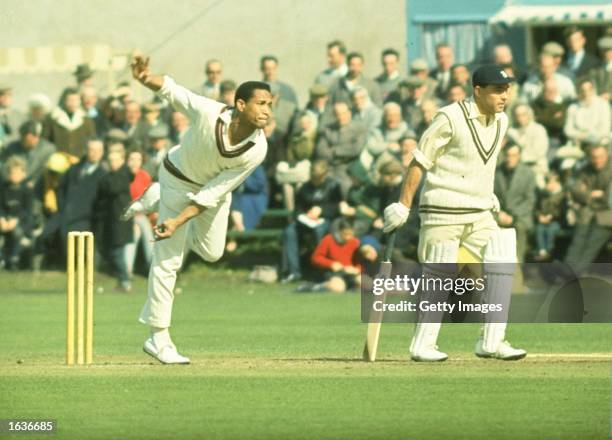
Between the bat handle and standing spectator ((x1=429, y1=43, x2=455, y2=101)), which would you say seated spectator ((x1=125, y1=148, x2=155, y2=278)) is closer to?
standing spectator ((x1=429, y1=43, x2=455, y2=101))

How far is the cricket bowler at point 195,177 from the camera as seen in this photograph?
39.5 feet

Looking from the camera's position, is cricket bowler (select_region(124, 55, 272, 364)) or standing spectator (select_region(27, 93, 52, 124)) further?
standing spectator (select_region(27, 93, 52, 124))

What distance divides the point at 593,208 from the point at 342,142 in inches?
133

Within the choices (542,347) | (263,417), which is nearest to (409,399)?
(263,417)

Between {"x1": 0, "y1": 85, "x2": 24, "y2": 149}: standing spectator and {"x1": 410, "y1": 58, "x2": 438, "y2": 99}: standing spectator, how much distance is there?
5.47 metres

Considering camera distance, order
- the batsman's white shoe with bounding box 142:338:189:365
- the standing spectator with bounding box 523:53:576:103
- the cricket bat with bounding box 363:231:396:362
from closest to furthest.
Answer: the batsman's white shoe with bounding box 142:338:189:365
the cricket bat with bounding box 363:231:396:362
the standing spectator with bounding box 523:53:576:103

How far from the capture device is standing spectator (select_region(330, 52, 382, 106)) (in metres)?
22.2

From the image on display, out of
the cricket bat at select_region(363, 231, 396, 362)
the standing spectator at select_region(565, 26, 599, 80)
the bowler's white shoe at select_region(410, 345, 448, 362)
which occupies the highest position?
the standing spectator at select_region(565, 26, 599, 80)

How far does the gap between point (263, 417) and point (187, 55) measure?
52.9 ft

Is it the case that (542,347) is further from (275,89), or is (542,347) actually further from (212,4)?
(212,4)

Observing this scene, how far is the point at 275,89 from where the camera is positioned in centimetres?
2267

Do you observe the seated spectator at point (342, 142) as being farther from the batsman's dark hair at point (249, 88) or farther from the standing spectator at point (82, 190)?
the batsman's dark hair at point (249, 88)

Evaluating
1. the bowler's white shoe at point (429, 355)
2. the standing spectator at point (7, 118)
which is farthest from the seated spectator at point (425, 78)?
the bowler's white shoe at point (429, 355)

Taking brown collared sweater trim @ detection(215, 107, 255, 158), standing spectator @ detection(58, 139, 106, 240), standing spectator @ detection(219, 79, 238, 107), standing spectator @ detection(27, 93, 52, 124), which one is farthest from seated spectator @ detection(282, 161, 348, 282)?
brown collared sweater trim @ detection(215, 107, 255, 158)
